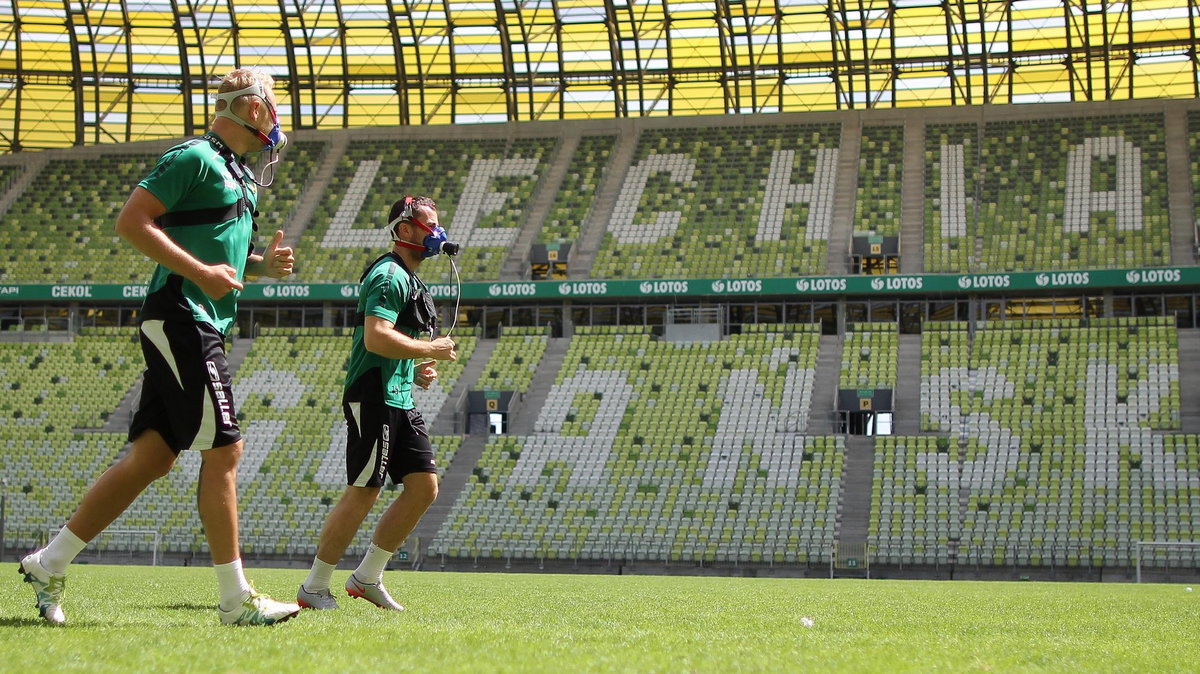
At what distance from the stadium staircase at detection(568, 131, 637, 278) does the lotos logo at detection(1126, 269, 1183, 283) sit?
1812 centimetres

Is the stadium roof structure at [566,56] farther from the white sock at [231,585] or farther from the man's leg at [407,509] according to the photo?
the white sock at [231,585]

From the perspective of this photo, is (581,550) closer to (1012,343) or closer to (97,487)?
(1012,343)

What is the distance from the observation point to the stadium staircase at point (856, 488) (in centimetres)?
3253

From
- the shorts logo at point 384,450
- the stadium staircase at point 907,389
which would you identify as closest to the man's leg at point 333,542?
the shorts logo at point 384,450

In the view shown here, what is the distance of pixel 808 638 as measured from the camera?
18.3ft

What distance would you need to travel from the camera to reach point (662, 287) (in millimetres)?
42750

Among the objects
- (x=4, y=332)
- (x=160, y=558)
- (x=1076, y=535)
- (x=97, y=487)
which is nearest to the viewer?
(x=97, y=487)

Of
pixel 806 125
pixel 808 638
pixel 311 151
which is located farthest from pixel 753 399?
pixel 808 638

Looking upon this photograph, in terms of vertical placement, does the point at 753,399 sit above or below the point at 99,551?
above

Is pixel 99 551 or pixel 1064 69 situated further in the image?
pixel 1064 69

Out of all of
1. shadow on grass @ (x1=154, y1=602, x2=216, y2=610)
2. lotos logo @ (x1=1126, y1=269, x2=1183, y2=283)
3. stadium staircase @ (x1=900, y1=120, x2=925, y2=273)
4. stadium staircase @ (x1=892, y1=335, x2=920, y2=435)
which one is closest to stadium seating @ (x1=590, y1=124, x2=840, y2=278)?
stadium staircase @ (x1=900, y1=120, x2=925, y2=273)

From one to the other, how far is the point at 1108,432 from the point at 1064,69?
19.6 meters

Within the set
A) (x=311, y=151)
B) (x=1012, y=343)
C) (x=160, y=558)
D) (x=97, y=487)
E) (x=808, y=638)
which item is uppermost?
(x=311, y=151)

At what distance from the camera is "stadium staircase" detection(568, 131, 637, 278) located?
45875 mm
